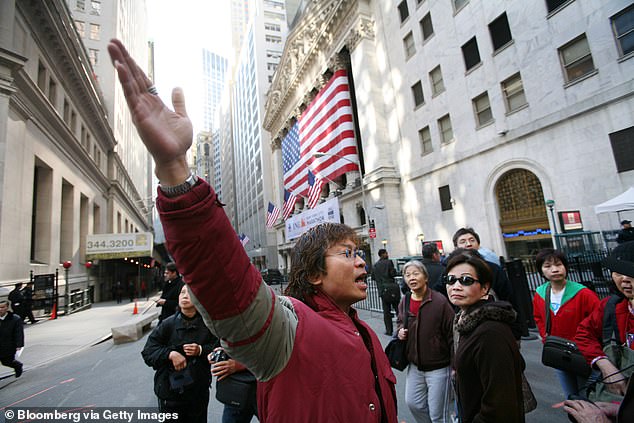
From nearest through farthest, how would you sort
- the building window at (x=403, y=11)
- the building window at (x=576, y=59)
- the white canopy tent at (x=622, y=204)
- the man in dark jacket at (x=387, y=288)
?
the man in dark jacket at (x=387, y=288), the white canopy tent at (x=622, y=204), the building window at (x=576, y=59), the building window at (x=403, y=11)

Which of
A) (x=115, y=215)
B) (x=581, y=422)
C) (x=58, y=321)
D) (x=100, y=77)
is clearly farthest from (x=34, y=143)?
(x=100, y=77)

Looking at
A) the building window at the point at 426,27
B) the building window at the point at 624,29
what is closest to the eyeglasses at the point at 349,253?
the building window at the point at 624,29

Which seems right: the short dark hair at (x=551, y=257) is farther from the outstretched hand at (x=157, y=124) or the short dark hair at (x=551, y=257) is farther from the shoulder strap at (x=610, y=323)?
the outstretched hand at (x=157, y=124)

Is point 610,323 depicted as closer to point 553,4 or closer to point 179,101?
point 179,101

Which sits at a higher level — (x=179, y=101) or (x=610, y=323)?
(x=179, y=101)

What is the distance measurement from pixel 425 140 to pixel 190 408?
21969 millimetres

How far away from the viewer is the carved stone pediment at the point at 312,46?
2705 cm

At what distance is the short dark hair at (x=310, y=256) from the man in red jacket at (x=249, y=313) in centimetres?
10

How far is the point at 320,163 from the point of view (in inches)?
1119

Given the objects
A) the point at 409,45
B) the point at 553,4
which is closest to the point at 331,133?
the point at 409,45

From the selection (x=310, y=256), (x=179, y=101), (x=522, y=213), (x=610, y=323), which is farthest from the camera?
(x=522, y=213)

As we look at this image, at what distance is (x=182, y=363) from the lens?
3.03 m

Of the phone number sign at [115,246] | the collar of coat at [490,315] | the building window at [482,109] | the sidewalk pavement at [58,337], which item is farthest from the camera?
the phone number sign at [115,246]

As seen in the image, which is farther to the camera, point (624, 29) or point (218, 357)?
point (624, 29)
